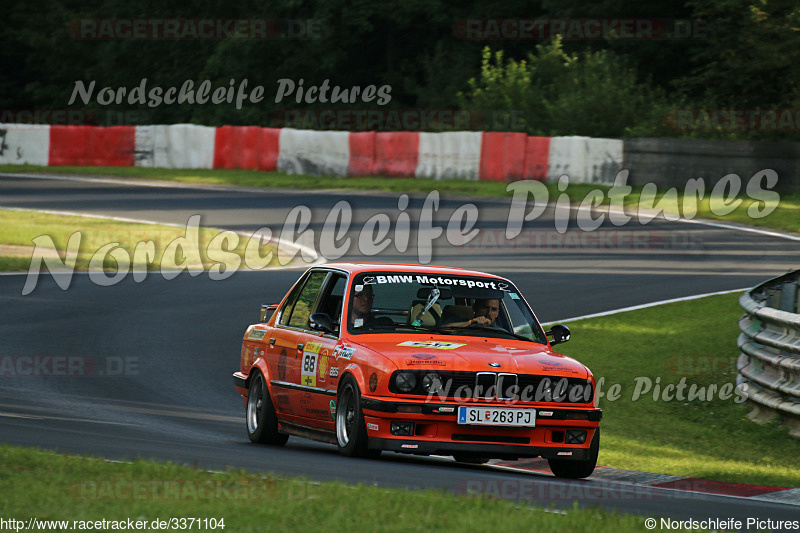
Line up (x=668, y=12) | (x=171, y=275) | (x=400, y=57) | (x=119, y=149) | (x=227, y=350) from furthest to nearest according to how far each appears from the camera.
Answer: (x=400, y=57) → (x=668, y=12) → (x=119, y=149) → (x=171, y=275) → (x=227, y=350)

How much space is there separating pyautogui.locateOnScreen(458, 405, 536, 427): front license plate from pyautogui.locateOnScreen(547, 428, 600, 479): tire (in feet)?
1.73

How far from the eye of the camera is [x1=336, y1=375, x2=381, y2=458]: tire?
863cm

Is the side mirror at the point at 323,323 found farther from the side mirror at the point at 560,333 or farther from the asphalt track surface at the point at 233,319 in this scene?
the side mirror at the point at 560,333

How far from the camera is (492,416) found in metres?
8.55

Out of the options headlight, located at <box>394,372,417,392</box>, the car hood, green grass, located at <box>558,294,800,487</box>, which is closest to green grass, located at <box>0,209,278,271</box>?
green grass, located at <box>558,294,800,487</box>

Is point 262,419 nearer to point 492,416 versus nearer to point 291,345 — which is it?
point 291,345

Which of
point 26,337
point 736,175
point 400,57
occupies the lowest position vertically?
point 26,337

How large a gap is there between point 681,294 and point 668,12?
31.0 meters

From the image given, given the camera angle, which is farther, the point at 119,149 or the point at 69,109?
the point at 69,109

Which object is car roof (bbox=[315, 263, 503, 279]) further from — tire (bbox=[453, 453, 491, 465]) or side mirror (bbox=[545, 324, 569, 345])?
tire (bbox=[453, 453, 491, 465])

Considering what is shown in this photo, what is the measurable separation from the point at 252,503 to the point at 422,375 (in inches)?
99.4

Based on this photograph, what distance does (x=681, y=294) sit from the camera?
17438 millimetres

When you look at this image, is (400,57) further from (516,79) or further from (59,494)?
(59,494)

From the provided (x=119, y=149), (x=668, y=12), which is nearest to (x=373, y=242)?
(x=119, y=149)
